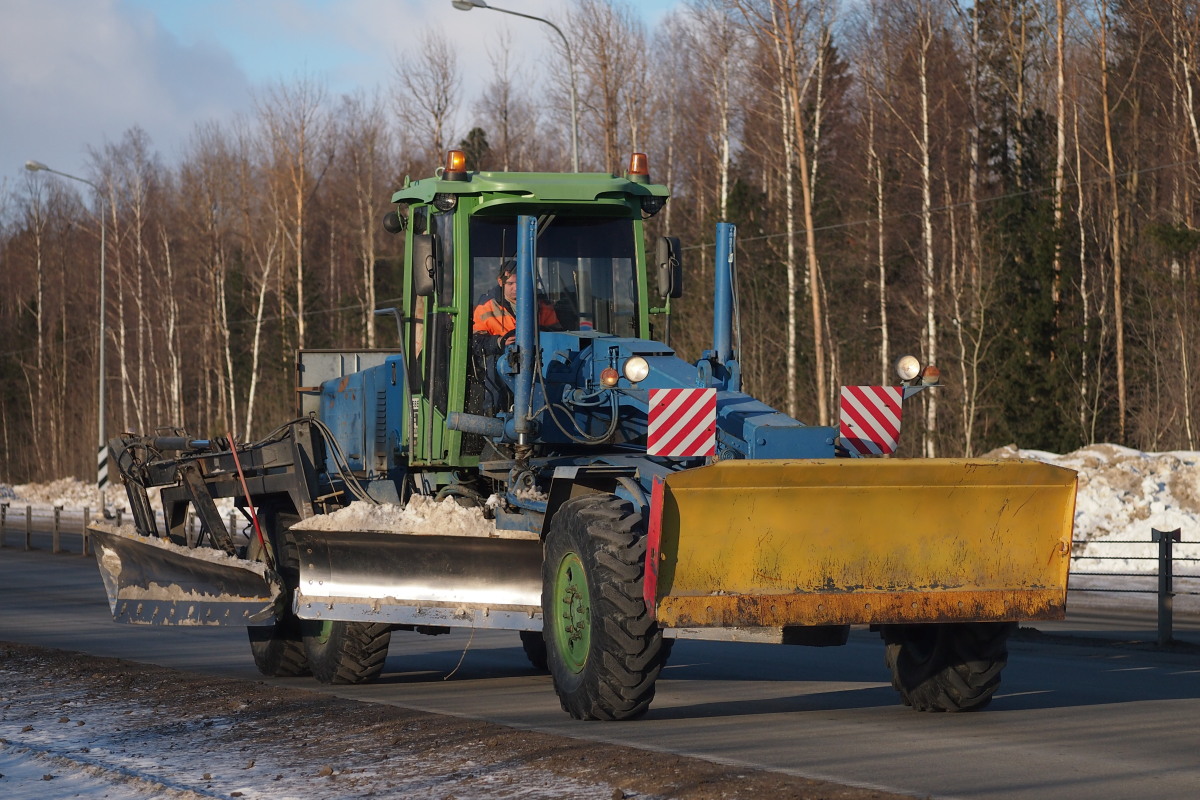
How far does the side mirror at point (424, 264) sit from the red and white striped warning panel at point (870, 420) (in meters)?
3.13

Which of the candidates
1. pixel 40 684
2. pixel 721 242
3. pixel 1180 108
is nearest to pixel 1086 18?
pixel 1180 108

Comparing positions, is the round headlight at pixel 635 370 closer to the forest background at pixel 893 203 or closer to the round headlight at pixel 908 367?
the round headlight at pixel 908 367

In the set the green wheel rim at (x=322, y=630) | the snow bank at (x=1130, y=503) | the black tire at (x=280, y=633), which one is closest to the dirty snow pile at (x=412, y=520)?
the green wheel rim at (x=322, y=630)

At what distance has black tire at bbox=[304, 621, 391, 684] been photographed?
12164mm

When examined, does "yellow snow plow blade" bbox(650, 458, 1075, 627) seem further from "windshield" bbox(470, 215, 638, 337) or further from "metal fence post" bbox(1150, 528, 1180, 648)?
"metal fence post" bbox(1150, 528, 1180, 648)

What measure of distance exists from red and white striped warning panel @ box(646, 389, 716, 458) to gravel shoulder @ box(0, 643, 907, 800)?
194 cm

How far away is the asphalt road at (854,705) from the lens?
8.14 m

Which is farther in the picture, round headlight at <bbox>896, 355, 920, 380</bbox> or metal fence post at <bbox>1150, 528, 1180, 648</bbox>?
metal fence post at <bbox>1150, 528, 1180, 648</bbox>

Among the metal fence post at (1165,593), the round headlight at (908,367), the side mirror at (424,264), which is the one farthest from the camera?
the metal fence post at (1165,593)

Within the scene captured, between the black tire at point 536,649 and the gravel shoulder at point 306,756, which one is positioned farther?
the black tire at point 536,649

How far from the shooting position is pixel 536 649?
13422mm

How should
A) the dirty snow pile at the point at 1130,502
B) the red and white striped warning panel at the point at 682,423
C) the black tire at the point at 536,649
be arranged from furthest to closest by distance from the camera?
the dirty snow pile at the point at 1130,502 → the black tire at the point at 536,649 → the red and white striped warning panel at the point at 682,423

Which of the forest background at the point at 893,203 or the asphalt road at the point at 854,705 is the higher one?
the forest background at the point at 893,203

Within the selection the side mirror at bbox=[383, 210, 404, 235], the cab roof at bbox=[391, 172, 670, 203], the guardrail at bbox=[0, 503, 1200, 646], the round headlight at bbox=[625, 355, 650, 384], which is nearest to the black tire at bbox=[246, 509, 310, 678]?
the guardrail at bbox=[0, 503, 1200, 646]
